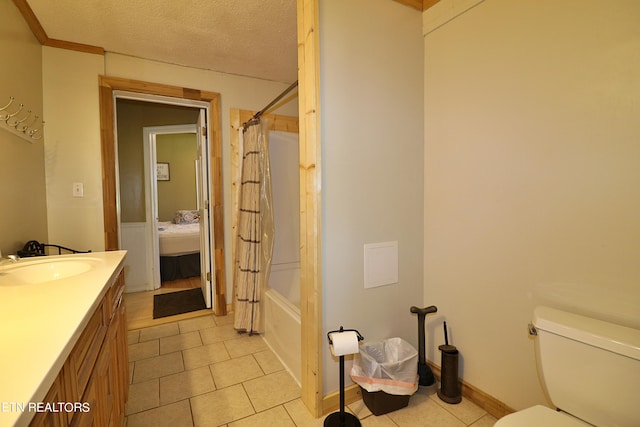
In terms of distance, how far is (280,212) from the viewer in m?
2.95

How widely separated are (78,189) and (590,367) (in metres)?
3.29

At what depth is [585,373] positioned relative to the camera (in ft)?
3.50

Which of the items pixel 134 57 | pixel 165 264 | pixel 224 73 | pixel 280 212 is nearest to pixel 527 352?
pixel 280 212

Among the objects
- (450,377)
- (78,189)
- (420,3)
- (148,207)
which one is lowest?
(450,377)

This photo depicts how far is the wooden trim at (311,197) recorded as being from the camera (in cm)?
150

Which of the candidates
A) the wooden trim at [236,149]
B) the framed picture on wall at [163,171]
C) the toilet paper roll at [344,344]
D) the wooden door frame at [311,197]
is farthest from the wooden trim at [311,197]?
the framed picture on wall at [163,171]

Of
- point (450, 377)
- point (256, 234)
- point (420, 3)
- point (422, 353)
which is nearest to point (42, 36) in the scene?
point (256, 234)

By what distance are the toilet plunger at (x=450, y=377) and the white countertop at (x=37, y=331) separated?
5.61 ft

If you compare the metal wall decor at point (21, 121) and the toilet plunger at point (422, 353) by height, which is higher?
the metal wall decor at point (21, 121)

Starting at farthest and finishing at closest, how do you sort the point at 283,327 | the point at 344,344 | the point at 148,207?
the point at 148,207
the point at 283,327
the point at 344,344

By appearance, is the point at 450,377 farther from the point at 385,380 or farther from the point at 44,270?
the point at 44,270

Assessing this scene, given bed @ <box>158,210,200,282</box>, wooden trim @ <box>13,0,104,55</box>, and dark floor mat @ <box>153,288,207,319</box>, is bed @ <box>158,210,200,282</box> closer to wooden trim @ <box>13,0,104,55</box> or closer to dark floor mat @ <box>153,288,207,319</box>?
dark floor mat @ <box>153,288,207,319</box>

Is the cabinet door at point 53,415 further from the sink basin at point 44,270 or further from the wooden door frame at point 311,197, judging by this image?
the wooden door frame at point 311,197

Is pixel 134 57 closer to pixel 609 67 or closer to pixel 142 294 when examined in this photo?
pixel 142 294
